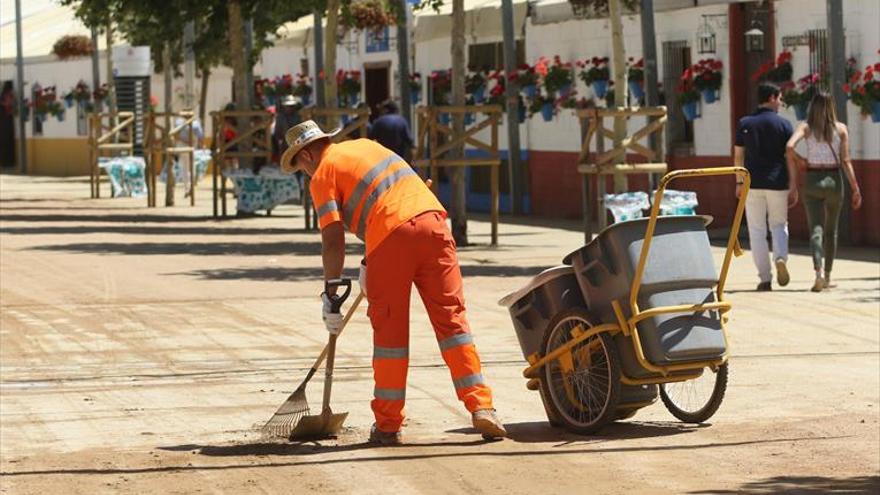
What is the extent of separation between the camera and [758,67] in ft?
85.1

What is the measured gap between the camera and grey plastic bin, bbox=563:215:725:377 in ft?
34.1

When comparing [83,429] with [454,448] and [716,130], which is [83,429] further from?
[716,130]

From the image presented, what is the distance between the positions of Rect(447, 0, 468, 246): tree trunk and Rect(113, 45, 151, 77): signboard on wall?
22093 mm

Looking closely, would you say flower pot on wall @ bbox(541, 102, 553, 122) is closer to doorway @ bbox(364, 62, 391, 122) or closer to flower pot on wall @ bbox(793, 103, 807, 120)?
flower pot on wall @ bbox(793, 103, 807, 120)

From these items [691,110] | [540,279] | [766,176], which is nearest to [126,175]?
[691,110]

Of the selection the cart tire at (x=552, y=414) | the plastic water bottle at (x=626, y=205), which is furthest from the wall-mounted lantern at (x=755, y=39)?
the cart tire at (x=552, y=414)

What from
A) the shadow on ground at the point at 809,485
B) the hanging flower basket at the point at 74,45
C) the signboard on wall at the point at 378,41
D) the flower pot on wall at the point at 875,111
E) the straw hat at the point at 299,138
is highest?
the hanging flower basket at the point at 74,45

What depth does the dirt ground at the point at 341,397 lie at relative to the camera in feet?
30.8

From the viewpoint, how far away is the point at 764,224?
59.3ft

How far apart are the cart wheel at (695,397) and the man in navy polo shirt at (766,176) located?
6868 millimetres

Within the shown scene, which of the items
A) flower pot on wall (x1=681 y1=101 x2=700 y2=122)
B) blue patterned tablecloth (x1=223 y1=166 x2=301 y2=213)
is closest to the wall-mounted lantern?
flower pot on wall (x1=681 y1=101 x2=700 y2=122)

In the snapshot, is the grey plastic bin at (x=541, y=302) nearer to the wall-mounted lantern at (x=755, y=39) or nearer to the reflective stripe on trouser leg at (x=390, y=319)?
the reflective stripe on trouser leg at (x=390, y=319)

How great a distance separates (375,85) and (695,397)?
28.3 meters

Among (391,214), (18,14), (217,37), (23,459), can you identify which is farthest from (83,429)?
(18,14)
